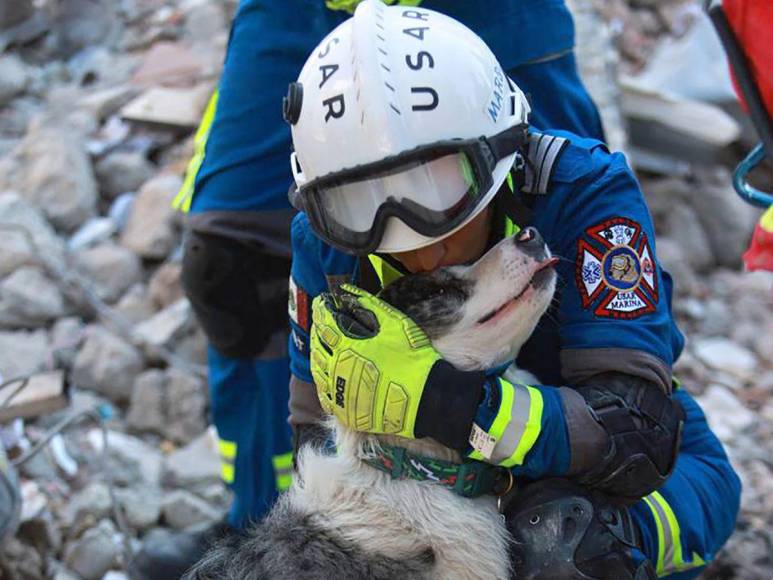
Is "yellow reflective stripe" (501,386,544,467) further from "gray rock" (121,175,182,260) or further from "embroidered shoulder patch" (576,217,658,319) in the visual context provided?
"gray rock" (121,175,182,260)

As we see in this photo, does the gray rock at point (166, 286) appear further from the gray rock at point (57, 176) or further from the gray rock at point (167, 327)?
the gray rock at point (57, 176)

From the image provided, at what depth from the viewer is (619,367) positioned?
2562 mm

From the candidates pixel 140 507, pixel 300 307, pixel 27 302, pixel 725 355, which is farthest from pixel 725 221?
pixel 300 307

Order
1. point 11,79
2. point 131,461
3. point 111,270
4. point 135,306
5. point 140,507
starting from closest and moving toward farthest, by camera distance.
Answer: point 140,507
point 131,461
point 135,306
point 111,270
point 11,79

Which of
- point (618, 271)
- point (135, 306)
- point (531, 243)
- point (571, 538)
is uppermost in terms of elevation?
point (531, 243)

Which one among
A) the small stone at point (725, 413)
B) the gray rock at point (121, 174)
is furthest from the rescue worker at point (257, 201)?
the gray rock at point (121, 174)

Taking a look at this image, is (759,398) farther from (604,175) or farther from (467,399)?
(467,399)

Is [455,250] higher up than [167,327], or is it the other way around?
[455,250]

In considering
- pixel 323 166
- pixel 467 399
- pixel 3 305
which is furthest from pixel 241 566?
pixel 3 305

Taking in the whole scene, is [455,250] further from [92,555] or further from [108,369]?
[108,369]

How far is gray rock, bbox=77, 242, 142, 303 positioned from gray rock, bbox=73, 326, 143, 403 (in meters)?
0.63

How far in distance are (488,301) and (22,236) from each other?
4.23m

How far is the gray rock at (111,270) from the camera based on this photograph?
19.6 feet

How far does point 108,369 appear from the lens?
17.4ft
